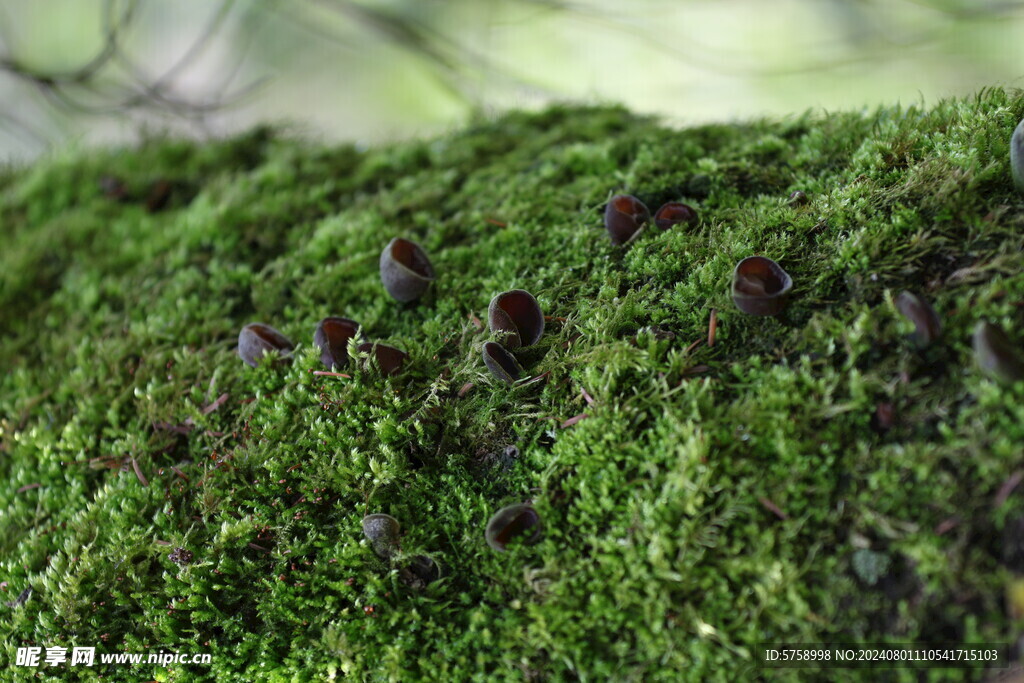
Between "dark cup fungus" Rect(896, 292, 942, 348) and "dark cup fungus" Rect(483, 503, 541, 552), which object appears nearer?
"dark cup fungus" Rect(896, 292, 942, 348)

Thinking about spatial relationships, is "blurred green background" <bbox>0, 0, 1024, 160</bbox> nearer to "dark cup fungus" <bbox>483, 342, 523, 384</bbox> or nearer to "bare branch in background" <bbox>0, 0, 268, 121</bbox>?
"bare branch in background" <bbox>0, 0, 268, 121</bbox>

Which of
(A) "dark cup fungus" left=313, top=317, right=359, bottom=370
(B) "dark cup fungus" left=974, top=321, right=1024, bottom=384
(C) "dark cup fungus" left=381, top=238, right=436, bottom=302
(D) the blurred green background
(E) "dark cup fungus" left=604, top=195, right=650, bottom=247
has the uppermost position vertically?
(D) the blurred green background

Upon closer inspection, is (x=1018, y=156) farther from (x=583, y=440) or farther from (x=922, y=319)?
(x=583, y=440)

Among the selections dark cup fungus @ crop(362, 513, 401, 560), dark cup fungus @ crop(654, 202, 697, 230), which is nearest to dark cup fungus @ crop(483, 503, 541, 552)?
dark cup fungus @ crop(362, 513, 401, 560)

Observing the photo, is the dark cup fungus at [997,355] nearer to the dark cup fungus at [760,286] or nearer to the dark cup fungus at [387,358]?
the dark cup fungus at [760,286]

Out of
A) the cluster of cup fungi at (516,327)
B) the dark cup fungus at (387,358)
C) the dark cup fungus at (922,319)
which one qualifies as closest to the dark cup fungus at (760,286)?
the cluster of cup fungi at (516,327)

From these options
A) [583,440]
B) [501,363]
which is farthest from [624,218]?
[583,440]

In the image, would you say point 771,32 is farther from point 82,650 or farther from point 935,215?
point 82,650
